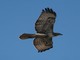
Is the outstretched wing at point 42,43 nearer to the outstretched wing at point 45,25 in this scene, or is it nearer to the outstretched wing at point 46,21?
the outstretched wing at point 45,25

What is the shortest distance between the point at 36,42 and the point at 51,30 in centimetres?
182

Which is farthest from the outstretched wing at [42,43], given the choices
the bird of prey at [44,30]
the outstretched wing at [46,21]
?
the outstretched wing at [46,21]

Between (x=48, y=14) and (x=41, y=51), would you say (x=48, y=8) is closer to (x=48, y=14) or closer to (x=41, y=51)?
(x=48, y=14)

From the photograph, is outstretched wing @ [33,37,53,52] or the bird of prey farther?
outstretched wing @ [33,37,53,52]

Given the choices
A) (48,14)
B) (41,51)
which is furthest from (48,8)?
(41,51)

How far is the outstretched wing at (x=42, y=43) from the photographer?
164ft

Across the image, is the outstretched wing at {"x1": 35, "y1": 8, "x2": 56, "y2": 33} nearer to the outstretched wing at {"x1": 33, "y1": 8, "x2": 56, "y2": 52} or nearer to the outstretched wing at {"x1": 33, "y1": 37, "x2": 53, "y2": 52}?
the outstretched wing at {"x1": 33, "y1": 8, "x2": 56, "y2": 52}

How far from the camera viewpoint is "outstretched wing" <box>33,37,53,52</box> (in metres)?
50.1

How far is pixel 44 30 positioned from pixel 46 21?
0.93 m

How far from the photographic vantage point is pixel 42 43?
50656 mm

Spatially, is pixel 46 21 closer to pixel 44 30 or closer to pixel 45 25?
pixel 45 25

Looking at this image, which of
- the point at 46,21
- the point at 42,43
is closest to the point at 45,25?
the point at 46,21

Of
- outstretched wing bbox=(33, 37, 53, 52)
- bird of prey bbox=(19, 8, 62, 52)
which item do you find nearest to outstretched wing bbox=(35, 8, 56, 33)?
bird of prey bbox=(19, 8, 62, 52)

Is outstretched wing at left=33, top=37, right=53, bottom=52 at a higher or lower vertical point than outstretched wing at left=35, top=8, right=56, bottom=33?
lower
